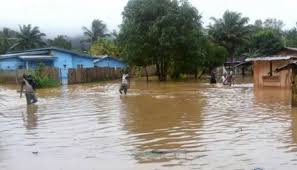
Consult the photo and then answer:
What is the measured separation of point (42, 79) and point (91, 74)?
31.5ft

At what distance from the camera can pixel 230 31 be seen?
57938 mm

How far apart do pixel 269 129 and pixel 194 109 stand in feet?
18.6

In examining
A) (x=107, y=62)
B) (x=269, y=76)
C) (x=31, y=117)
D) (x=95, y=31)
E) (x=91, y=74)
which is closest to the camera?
(x=31, y=117)

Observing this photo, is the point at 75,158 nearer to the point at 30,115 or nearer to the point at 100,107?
the point at 30,115

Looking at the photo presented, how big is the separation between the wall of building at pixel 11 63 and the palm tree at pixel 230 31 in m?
21.9

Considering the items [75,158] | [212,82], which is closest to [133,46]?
[212,82]

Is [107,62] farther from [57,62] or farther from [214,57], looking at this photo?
[214,57]

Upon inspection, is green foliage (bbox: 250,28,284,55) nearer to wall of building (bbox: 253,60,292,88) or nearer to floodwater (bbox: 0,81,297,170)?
wall of building (bbox: 253,60,292,88)

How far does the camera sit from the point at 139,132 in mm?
12672

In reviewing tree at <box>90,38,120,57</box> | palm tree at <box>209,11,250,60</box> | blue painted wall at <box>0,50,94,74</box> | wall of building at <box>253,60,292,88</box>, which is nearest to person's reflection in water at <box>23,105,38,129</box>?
wall of building at <box>253,60,292,88</box>

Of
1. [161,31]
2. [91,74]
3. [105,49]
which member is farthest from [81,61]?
[161,31]

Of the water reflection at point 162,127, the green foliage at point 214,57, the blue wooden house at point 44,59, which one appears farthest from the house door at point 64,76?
the water reflection at point 162,127

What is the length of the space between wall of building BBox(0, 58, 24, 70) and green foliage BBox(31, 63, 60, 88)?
11772 mm

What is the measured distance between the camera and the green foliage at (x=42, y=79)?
34853 mm
